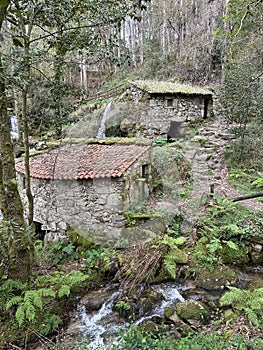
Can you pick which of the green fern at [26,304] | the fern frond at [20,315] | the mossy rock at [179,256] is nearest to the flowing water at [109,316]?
the mossy rock at [179,256]

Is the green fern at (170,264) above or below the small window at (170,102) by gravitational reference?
below

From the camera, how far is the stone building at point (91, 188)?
23.3 ft

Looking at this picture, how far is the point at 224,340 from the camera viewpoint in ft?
13.1

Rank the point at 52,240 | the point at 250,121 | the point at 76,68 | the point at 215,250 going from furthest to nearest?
the point at 250,121, the point at 52,240, the point at 215,250, the point at 76,68

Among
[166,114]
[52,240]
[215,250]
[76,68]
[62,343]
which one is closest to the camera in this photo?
[62,343]

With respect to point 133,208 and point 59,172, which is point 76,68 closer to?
point 59,172

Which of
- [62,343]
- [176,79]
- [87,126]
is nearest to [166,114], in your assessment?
[87,126]

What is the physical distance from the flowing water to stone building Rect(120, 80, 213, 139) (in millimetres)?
8986

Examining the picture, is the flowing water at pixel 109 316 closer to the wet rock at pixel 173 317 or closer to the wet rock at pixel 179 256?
the wet rock at pixel 173 317

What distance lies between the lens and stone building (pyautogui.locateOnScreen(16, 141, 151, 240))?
23.3ft

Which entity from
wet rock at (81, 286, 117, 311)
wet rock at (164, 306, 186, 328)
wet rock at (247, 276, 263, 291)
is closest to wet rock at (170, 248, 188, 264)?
wet rock at (164, 306, 186, 328)

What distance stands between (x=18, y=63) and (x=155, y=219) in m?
4.96

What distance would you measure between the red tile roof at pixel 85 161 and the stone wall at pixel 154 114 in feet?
15.9

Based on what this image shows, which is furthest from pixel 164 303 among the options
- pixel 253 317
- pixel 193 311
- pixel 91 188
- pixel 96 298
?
pixel 91 188
